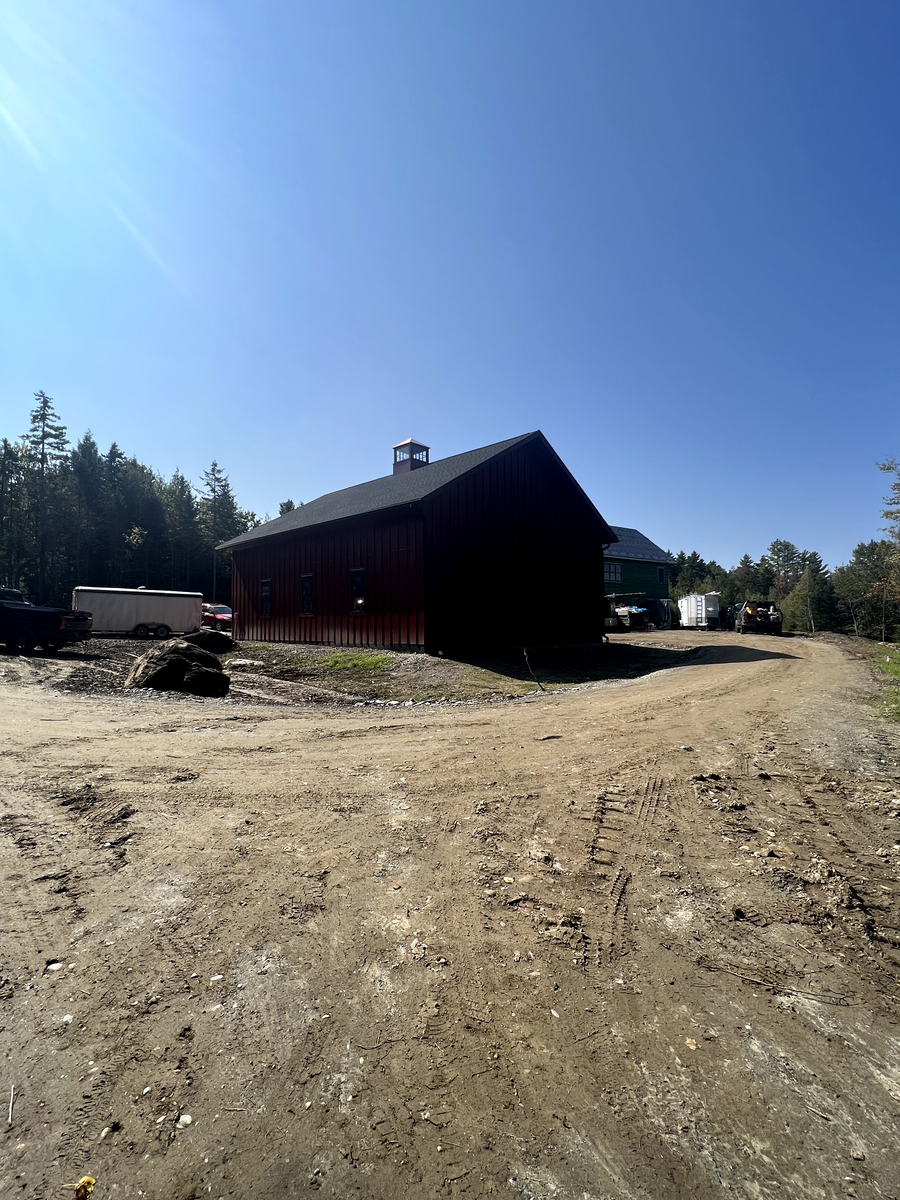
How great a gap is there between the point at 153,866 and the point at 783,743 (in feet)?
21.3

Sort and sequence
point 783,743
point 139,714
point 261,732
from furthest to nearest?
1. point 139,714
2. point 261,732
3. point 783,743

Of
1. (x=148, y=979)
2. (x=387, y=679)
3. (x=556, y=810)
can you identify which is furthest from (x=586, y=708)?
(x=148, y=979)

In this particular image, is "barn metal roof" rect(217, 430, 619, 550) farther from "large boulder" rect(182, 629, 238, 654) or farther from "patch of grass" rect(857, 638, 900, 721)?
"patch of grass" rect(857, 638, 900, 721)

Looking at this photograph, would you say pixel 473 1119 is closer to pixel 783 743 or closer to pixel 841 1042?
pixel 841 1042

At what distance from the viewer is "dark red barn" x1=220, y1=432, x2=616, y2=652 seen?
1702 centimetres

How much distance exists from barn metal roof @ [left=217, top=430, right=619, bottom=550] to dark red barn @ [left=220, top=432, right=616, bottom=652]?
0.09 meters

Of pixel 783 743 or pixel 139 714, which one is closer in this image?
pixel 783 743

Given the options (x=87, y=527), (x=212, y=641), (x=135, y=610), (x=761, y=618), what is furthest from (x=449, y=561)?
(x=87, y=527)

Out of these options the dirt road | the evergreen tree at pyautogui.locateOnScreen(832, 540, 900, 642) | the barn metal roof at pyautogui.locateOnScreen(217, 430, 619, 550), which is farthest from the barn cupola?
the evergreen tree at pyautogui.locateOnScreen(832, 540, 900, 642)

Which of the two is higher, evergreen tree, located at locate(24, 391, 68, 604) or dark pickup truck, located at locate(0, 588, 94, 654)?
evergreen tree, located at locate(24, 391, 68, 604)

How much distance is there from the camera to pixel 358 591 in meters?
19.1

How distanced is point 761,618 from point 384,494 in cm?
2264

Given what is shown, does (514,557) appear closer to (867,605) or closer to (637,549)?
(637,549)

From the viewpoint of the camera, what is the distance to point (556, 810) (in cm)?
466
